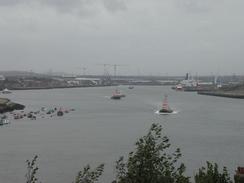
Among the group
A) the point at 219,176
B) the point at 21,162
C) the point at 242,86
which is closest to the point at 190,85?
the point at 242,86

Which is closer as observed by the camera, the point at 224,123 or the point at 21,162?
the point at 21,162

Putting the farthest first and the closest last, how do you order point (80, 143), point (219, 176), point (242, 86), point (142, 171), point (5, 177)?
point (242, 86) → point (80, 143) → point (5, 177) → point (219, 176) → point (142, 171)

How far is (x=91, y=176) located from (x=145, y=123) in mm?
15522

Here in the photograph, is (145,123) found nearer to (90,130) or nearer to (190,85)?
(90,130)

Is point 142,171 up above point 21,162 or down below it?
above

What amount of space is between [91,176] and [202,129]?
13932 millimetres

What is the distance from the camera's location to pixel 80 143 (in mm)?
12625

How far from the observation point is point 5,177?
8352 millimetres

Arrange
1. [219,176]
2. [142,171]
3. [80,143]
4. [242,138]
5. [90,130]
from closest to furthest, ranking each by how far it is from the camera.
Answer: [142,171] < [219,176] < [80,143] < [242,138] < [90,130]

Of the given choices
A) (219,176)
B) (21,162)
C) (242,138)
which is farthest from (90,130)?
(219,176)

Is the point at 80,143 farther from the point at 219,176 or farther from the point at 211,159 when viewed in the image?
the point at 219,176

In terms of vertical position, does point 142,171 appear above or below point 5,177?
above

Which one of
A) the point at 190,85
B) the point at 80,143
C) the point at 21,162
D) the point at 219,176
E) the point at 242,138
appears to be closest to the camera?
the point at 219,176

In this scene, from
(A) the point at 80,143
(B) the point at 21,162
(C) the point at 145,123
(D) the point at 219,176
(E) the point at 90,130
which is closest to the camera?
(D) the point at 219,176
